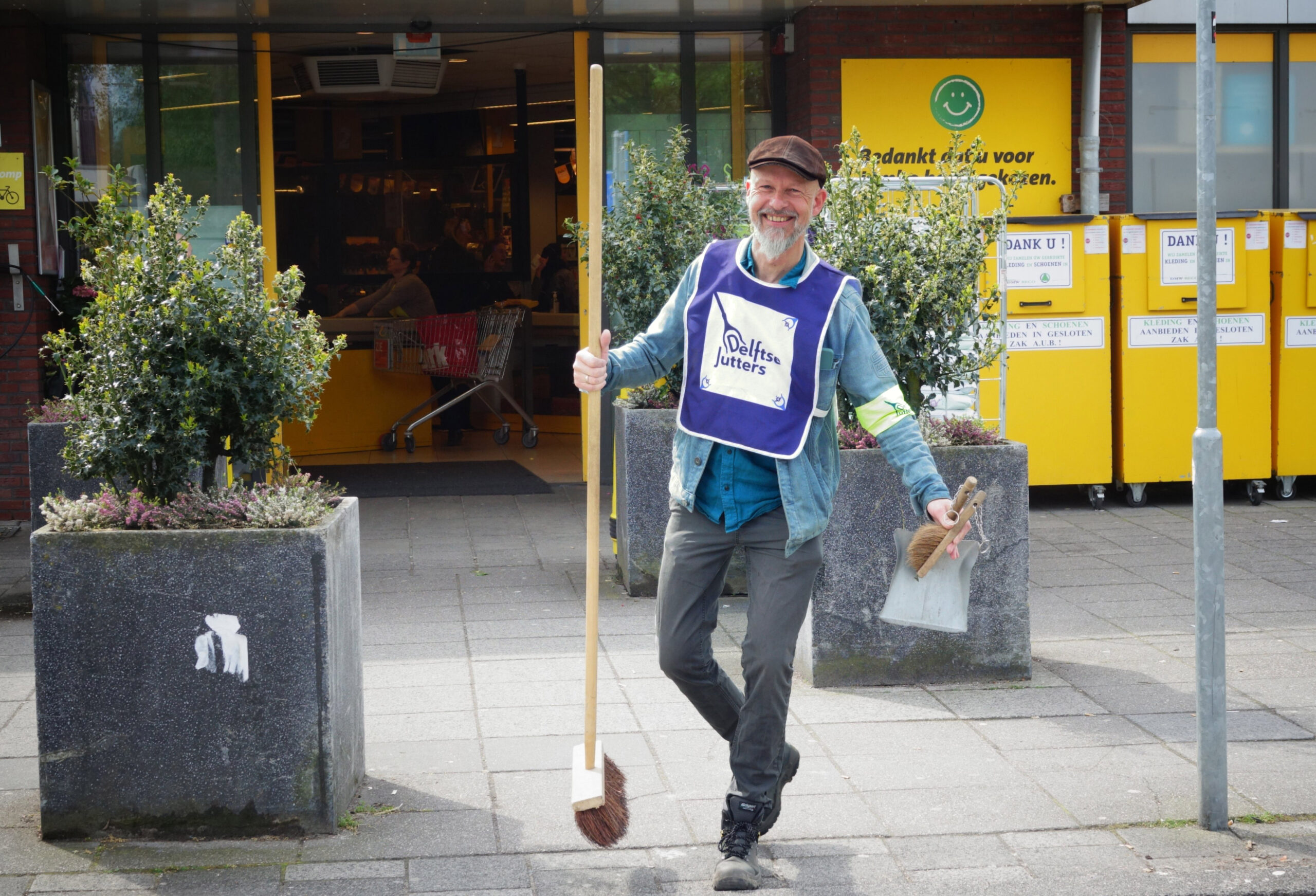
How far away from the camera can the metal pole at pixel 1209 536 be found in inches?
166

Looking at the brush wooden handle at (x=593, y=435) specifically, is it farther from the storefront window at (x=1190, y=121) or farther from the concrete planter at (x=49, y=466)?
the storefront window at (x=1190, y=121)

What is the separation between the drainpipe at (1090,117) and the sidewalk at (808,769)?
3.95 m

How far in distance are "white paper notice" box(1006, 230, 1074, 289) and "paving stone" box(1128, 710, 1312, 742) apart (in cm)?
474

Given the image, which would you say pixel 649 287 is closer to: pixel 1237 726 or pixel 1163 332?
pixel 1237 726

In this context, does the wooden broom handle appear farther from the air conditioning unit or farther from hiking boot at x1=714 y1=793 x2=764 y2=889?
the air conditioning unit

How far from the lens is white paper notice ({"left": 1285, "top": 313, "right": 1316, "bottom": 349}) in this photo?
32.4 feet

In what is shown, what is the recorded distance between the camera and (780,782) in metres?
4.04

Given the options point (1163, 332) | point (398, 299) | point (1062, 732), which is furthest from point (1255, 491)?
point (398, 299)

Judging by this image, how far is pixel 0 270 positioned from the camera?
9719 mm

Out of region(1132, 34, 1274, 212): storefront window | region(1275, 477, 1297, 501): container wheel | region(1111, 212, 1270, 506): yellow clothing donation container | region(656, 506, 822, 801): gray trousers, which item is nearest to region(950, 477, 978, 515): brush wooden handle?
region(656, 506, 822, 801): gray trousers

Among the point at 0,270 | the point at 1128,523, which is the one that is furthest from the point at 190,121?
the point at 1128,523

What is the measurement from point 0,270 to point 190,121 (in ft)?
5.67

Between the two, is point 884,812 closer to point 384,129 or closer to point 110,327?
point 110,327

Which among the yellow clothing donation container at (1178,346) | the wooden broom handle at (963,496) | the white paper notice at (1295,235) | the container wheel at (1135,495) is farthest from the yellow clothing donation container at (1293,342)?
the wooden broom handle at (963,496)
